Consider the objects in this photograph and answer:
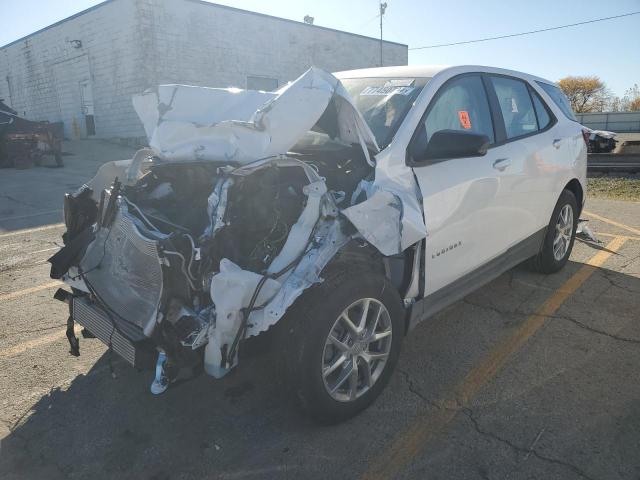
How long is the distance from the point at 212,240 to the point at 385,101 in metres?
1.65

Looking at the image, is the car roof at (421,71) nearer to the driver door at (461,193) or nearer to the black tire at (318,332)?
the driver door at (461,193)

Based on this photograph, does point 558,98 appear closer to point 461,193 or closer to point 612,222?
point 461,193

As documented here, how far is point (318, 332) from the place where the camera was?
2.36 metres

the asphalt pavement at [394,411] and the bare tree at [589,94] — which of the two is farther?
the bare tree at [589,94]

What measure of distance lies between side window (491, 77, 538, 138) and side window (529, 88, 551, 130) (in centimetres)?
7

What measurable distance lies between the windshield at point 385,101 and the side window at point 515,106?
0.93m

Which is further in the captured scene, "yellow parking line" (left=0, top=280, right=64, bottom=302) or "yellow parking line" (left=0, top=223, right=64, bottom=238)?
"yellow parking line" (left=0, top=223, right=64, bottom=238)

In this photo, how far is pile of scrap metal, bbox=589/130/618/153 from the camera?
49.6ft

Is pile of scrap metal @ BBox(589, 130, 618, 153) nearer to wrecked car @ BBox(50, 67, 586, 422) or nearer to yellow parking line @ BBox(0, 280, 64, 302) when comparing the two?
wrecked car @ BBox(50, 67, 586, 422)

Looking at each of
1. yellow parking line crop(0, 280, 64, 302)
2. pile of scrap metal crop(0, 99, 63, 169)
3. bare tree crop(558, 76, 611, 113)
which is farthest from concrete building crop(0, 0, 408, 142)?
bare tree crop(558, 76, 611, 113)

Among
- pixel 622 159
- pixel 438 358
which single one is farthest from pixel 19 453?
pixel 622 159

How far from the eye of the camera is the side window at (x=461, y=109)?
323cm

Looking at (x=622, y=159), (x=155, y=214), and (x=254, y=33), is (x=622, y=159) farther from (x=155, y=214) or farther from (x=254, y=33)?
(x=254, y=33)

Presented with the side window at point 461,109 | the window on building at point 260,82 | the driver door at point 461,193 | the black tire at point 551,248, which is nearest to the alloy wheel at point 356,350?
the driver door at point 461,193
